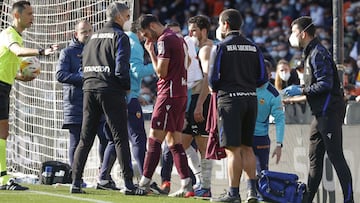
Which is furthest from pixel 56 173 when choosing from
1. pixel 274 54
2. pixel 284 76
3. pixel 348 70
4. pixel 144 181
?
pixel 274 54

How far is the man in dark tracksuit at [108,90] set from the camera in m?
11.4

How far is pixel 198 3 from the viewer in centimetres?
3014

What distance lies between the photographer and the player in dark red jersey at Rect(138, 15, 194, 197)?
1168cm

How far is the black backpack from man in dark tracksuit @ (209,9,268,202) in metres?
3.30

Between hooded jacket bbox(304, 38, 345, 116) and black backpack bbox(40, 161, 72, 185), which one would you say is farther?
black backpack bbox(40, 161, 72, 185)

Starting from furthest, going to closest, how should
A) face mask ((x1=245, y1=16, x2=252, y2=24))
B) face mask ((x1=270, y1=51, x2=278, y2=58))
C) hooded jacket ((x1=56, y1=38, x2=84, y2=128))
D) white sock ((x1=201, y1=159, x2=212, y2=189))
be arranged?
face mask ((x1=245, y1=16, x2=252, y2=24)), face mask ((x1=270, y1=51, x2=278, y2=58)), hooded jacket ((x1=56, y1=38, x2=84, y2=128)), white sock ((x1=201, y1=159, x2=212, y2=189))

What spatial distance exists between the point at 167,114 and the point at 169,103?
0.12 metres

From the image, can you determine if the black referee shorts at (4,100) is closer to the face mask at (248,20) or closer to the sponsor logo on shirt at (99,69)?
the sponsor logo on shirt at (99,69)

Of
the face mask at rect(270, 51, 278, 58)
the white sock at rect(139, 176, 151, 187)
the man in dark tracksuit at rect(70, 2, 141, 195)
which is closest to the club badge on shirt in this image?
the man in dark tracksuit at rect(70, 2, 141, 195)

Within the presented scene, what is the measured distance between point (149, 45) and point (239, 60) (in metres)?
1.28

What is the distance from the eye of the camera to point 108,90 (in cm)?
1141

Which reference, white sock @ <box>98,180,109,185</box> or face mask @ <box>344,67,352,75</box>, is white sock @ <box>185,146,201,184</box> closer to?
white sock @ <box>98,180,109,185</box>

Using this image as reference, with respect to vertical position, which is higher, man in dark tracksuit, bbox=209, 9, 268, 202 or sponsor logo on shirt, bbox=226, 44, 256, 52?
sponsor logo on shirt, bbox=226, 44, 256, 52

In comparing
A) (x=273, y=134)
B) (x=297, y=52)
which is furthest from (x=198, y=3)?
(x=273, y=134)
